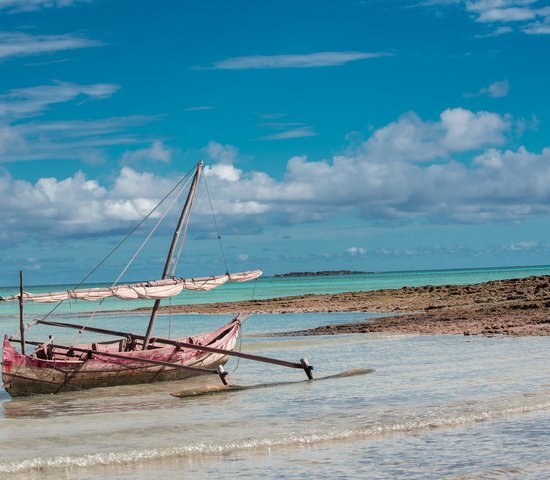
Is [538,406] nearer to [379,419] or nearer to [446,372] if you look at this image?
[379,419]

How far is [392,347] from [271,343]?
6063 millimetres

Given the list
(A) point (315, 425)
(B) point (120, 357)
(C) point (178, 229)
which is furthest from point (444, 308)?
(A) point (315, 425)

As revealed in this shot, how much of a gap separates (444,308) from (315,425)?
28240mm

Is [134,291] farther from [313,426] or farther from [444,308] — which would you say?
[444,308]

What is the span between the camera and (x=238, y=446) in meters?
13.1

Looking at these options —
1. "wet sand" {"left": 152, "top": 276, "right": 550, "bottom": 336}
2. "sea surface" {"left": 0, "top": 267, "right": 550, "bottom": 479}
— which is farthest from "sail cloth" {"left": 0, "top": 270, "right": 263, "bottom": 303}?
"wet sand" {"left": 152, "top": 276, "right": 550, "bottom": 336}

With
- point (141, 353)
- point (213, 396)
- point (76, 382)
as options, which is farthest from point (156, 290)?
point (213, 396)

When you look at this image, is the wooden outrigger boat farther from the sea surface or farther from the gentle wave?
the gentle wave

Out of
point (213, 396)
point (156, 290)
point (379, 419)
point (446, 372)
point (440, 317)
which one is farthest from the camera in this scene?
point (440, 317)

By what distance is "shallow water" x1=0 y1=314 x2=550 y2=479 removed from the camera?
458 inches

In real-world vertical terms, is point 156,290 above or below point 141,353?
above

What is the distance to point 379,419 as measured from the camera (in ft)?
48.2

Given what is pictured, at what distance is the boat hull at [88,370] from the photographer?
19906 millimetres

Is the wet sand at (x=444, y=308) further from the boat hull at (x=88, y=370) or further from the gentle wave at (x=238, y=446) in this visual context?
the gentle wave at (x=238, y=446)
